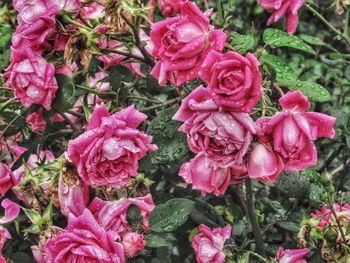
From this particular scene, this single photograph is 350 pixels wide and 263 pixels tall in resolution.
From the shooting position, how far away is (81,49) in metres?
1.24

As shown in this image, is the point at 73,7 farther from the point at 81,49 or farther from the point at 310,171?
the point at 310,171

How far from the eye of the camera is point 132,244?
3.90 feet

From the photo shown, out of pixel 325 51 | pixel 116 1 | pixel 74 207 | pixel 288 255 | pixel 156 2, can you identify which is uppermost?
pixel 116 1

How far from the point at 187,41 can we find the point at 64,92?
28 centimetres

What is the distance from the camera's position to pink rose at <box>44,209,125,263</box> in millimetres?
1131

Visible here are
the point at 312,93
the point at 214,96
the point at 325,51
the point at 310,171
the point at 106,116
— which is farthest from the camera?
the point at 325,51

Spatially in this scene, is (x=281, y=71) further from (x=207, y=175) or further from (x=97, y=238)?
(x=97, y=238)

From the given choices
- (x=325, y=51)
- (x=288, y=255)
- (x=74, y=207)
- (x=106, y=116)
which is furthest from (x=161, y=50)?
(x=325, y=51)

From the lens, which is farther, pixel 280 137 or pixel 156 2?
pixel 156 2

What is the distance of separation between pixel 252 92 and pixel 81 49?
34cm

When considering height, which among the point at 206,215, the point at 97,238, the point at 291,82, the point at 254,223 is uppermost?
the point at 291,82

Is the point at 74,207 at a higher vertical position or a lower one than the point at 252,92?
lower

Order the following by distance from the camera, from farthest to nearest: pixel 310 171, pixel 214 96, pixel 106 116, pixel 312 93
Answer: pixel 310 171, pixel 312 93, pixel 106 116, pixel 214 96

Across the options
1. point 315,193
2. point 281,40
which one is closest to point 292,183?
point 315,193
